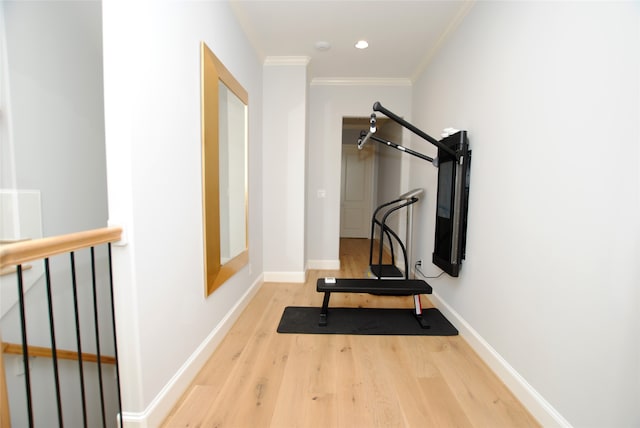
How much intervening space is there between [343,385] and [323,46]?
3110mm

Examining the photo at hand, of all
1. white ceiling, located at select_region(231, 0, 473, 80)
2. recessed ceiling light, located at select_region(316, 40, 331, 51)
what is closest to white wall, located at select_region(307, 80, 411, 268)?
white ceiling, located at select_region(231, 0, 473, 80)

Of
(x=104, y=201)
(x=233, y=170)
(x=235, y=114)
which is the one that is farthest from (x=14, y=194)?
(x=235, y=114)

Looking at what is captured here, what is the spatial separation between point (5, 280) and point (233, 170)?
1.51m

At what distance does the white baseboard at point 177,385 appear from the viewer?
1.21 meters

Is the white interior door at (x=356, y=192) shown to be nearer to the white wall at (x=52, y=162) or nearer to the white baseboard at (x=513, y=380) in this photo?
the white baseboard at (x=513, y=380)

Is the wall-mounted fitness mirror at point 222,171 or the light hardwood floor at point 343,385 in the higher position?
the wall-mounted fitness mirror at point 222,171

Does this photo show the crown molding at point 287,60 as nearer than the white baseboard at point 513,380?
No

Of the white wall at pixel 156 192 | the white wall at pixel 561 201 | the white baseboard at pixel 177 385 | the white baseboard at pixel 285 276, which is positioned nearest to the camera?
the white wall at pixel 561 201

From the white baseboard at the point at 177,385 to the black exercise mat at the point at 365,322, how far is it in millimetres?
476

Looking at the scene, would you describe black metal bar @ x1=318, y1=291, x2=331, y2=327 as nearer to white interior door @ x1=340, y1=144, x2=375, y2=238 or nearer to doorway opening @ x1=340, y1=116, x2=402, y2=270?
doorway opening @ x1=340, y1=116, x2=402, y2=270

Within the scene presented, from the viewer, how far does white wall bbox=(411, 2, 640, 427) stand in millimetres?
998

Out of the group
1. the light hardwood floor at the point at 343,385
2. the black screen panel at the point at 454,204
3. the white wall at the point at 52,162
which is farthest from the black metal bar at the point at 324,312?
the white wall at the point at 52,162

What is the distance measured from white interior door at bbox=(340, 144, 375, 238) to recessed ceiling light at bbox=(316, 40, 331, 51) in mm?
3678

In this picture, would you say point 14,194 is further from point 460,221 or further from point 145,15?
point 460,221
